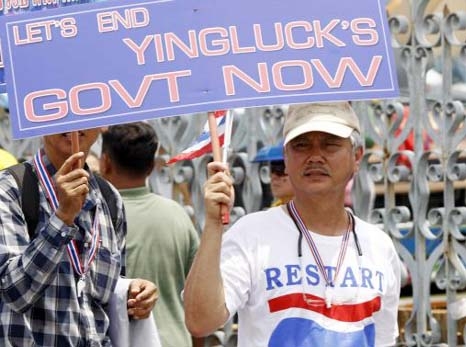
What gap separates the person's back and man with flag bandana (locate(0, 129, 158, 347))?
48.7 inches

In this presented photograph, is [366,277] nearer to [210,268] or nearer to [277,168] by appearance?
[210,268]

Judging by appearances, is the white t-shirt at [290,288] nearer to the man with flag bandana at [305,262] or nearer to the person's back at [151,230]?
the man with flag bandana at [305,262]

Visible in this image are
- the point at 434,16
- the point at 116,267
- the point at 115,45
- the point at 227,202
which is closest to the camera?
the point at 227,202

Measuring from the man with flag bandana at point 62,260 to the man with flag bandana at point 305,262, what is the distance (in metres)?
0.45

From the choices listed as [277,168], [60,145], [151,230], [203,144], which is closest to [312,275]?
[203,144]

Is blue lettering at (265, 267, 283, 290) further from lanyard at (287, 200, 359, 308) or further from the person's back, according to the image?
the person's back

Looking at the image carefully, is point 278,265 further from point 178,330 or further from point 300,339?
point 178,330

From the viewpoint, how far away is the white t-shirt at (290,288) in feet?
13.3

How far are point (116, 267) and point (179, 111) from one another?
27.7 inches

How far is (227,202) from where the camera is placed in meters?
3.88

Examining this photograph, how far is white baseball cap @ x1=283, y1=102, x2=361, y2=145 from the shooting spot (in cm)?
419

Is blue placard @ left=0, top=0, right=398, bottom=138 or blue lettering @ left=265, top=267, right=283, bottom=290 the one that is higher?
blue placard @ left=0, top=0, right=398, bottom=138

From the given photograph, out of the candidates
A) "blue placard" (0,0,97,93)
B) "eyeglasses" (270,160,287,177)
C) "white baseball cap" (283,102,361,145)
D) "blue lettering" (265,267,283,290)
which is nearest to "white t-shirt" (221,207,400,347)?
"blue lettering" (265,267,283,290)

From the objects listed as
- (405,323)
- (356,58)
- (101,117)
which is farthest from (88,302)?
(405,323)
